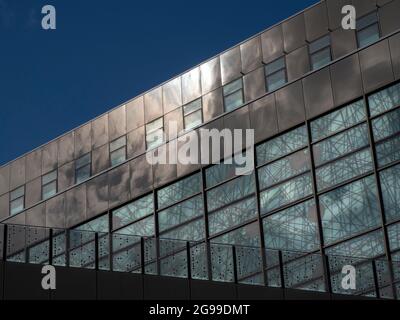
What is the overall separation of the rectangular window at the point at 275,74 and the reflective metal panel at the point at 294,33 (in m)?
0.68

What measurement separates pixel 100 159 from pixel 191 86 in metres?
6.65

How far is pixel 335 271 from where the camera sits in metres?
33.2

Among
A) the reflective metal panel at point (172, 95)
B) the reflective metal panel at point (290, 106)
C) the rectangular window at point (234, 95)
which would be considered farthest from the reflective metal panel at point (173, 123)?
the reflective metal panel at point (290, 106)

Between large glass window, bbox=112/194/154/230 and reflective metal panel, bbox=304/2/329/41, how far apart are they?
10.6m

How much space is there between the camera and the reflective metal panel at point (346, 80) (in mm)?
43344

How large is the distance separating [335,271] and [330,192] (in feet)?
32.2

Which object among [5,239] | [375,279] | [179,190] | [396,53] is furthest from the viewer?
[179,190]

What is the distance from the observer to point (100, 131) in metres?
54.4

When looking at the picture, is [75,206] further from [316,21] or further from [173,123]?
[316,21]

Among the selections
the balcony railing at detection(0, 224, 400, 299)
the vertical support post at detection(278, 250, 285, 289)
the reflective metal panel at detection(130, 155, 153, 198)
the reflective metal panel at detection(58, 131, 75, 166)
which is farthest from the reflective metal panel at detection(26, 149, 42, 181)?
Answer: the vertical support post at detection(278, 250, 285, 289)

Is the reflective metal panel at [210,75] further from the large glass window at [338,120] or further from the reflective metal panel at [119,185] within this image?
the large glass window at [338,120]

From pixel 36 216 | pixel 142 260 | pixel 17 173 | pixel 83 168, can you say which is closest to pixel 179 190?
pixel 83 168
